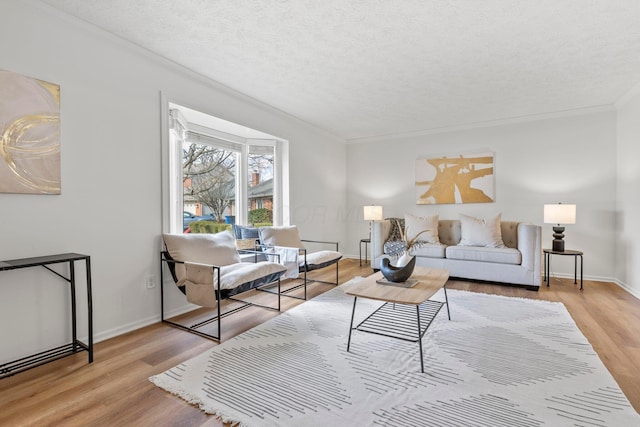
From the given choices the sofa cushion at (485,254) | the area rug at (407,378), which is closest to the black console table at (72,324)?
the area rug at (407,378)

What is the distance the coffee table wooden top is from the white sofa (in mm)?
1646

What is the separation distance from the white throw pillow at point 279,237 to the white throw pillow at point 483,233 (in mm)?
2441

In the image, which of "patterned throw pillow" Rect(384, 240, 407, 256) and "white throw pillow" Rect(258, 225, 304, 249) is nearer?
"white throw pillow" Rect(258, 225, 304, 249)

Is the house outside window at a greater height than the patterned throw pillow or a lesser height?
greater

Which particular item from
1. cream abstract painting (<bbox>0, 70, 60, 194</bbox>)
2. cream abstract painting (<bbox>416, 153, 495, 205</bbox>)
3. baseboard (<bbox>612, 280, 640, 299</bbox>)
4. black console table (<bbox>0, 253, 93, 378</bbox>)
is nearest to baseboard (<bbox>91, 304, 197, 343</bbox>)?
black console table (<bbox>0, 253, 93, 378</bbox>)

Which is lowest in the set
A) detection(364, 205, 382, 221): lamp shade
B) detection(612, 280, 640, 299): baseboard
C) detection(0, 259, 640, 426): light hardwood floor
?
detection(0, 259, 640, 426): light hardwood floor

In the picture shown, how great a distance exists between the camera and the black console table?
185cm

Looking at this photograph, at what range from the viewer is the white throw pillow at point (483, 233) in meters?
4.21

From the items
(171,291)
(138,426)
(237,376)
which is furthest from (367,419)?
(171,291)

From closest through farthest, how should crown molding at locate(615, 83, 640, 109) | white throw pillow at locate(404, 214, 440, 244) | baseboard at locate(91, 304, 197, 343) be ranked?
baseboard at locate(91, 304, 197, 343), crown molding at locate(615, 83, 640, 109), white throw pillow at locate(404, 214, 440, 244)

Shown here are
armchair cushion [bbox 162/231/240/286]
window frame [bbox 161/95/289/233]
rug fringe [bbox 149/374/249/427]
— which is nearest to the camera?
rug fringe [bbox 149/374/249/427]

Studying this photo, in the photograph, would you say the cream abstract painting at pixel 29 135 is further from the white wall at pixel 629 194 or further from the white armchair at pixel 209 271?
the white wall at pixel 629 194

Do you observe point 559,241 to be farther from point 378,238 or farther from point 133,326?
point 133,326

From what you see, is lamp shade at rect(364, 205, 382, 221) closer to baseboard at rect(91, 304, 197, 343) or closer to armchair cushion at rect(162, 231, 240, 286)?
armchair cushion at rect(162, 231, 240, 286)
